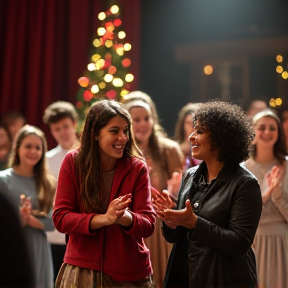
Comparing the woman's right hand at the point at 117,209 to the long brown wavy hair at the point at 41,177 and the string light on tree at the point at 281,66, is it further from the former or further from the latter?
the string light on tree at the point at 281,66

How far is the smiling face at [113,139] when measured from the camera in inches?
106

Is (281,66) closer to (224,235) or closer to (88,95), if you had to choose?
(88,95)

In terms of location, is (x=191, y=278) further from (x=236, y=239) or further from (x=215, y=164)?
(x=215, y=164)

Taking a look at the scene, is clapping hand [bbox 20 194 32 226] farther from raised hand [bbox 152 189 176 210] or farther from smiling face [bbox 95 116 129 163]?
raised hand [bbox 152 189 176 210]

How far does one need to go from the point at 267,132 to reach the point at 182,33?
263cm

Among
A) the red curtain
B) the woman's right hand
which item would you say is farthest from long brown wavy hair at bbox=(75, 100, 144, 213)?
the red curtain

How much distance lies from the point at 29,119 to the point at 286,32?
280 cm

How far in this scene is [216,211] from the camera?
248 centimetres

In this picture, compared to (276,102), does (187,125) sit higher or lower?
lower

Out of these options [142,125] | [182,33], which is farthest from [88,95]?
[182,33]

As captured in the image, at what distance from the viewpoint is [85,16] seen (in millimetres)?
6508

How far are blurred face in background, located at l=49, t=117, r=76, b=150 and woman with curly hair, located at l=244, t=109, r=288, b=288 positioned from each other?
1.32 metres

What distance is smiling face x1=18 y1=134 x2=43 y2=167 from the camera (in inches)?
163

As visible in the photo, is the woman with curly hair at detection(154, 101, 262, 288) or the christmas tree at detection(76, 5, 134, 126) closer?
the woman with curly hair at detection(154, 101, 262, 288)
